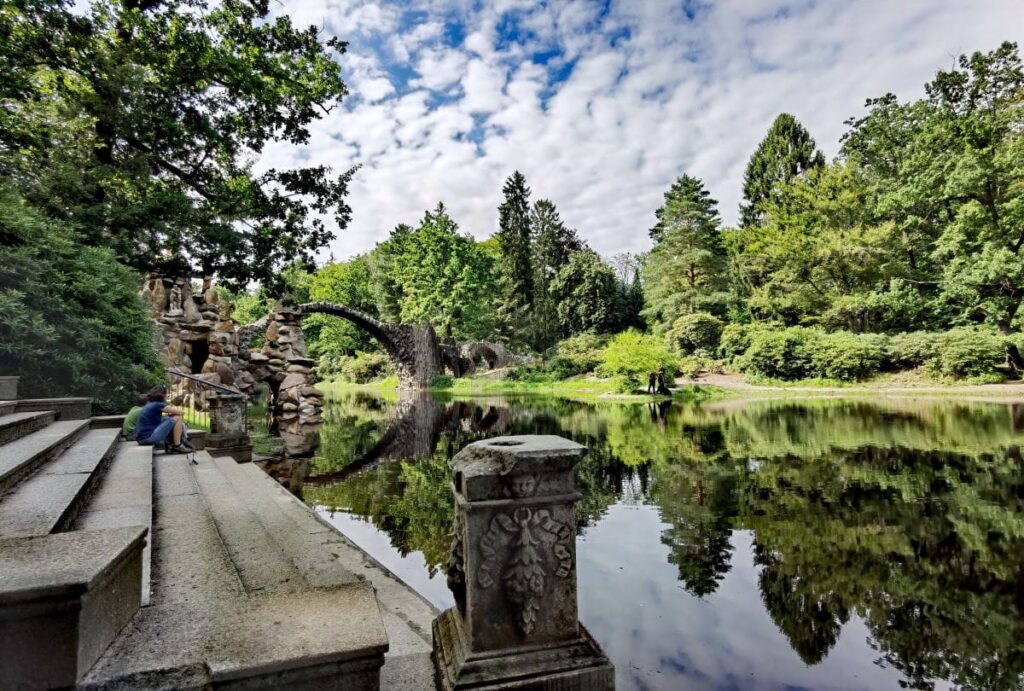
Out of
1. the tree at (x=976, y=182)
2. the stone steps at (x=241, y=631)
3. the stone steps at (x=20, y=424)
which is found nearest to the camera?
the stone steps at (x=241, y=631)

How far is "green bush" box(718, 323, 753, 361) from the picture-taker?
29458mm

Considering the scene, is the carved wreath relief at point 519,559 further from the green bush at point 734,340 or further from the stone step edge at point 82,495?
the green bush at point 734,340

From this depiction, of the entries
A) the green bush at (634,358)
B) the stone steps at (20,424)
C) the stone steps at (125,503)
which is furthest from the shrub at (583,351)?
the stone steps at (125,503)

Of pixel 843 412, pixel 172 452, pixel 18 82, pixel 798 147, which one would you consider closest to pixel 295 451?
pixel 172 452

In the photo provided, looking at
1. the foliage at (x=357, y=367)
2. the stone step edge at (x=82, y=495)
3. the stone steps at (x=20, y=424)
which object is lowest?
the stone step edge at (x=82, y=495)

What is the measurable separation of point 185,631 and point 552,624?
55.5 inches

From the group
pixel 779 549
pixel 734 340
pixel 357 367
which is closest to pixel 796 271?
pixel 734 340

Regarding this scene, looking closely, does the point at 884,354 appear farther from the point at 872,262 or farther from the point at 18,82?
the point at 18,82

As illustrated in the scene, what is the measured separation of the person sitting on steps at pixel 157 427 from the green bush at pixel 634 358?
65.9 feet

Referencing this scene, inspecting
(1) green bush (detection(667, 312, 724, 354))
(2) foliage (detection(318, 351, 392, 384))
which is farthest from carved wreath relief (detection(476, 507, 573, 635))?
(2) foliage (detection(318, 351, 392, 384))

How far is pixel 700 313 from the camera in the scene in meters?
32.1

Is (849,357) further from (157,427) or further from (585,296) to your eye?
(157,427)

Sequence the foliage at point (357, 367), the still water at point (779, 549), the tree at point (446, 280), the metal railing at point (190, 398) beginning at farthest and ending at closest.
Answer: the foliage at point (357, 367), the tree at point (446, 280), the metal railing at point (190, 398), the still water at point (779, 549)

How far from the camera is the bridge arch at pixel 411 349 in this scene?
1336 inches
